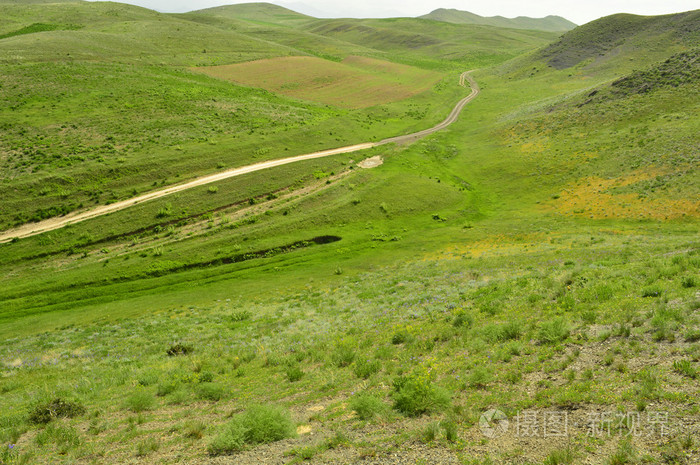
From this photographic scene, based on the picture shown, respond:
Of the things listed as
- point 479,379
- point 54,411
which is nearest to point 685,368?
point 479,379

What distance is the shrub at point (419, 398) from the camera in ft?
37.0

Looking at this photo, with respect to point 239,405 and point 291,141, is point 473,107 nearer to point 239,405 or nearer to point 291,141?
point 291,141

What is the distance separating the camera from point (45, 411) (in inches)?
535

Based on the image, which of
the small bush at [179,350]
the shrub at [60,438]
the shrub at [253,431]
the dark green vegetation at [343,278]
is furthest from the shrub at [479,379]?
the small bush at [179,350]

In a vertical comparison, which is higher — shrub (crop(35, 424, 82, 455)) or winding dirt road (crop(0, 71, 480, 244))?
winding dirt road (crop(0, 71, 480, 244))

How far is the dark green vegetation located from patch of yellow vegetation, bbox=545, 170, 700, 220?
0.35 metres

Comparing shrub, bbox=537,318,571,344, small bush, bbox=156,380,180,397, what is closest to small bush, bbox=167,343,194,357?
small bush, bbox=156,380,180,397

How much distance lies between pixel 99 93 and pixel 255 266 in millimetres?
62210

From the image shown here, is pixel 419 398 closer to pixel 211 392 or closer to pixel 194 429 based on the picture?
pixel 194 429

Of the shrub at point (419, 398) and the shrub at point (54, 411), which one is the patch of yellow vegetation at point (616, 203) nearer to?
the shrub at point (419, 398)

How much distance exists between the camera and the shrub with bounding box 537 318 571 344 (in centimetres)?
1384

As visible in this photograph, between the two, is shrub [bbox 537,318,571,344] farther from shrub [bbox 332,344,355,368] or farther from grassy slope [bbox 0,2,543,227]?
grassy slope [bbox 0,2,543,227]

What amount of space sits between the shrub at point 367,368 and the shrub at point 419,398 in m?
2.79

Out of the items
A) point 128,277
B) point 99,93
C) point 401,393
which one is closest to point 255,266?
point 128,277
